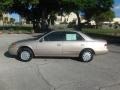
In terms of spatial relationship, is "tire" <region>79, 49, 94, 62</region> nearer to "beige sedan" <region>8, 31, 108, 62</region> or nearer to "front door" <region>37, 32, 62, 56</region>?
"beige sedan" <region>8, 31, 108, 62</region>

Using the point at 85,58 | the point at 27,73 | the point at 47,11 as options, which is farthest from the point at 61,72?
the point at 47,11

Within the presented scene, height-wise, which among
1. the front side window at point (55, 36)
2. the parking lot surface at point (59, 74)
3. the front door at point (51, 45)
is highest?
the front side window at point (55, 36)

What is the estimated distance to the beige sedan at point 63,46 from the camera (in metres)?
15.1

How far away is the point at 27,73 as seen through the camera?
11898mm

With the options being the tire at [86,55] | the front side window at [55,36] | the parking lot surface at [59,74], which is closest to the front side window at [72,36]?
the front side window at [55,36]

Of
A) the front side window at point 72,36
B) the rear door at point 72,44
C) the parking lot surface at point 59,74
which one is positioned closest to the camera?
the parking lot surface at point 59,74

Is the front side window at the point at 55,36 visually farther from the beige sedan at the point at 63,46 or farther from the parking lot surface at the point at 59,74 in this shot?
the parking lot surface at the point at 59,74

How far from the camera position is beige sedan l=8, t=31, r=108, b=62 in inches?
593

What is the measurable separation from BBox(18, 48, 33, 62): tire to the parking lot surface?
253 millimetres

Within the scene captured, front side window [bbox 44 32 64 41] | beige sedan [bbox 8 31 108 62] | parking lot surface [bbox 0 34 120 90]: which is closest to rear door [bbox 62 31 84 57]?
beige sedan [bbox 8 31 108 62]

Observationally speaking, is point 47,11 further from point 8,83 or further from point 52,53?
point 8,83

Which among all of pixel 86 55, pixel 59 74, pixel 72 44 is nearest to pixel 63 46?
pixel 72 44

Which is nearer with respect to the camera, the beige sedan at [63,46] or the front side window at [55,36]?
the beige sedan at [63,46]

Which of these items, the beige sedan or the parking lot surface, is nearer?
the parking lot surface
